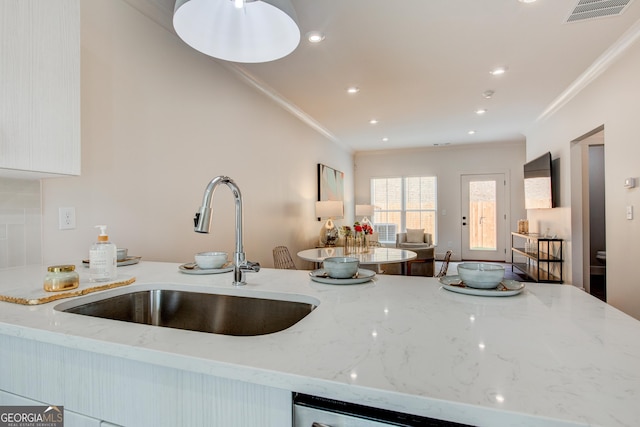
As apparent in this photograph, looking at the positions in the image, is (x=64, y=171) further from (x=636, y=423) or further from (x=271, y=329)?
(x=636, y=423)

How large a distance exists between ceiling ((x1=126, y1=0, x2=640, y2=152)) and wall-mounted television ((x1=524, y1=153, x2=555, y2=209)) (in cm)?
76

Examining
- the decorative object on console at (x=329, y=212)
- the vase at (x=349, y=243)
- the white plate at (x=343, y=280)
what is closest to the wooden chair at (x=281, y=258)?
the vase at (x=349, y=243)

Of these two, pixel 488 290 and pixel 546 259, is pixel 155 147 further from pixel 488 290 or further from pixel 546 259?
pixel 546 259

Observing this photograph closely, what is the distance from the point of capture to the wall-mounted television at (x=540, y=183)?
190 inches

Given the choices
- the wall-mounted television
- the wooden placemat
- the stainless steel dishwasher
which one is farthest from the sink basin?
the wall-mounted television

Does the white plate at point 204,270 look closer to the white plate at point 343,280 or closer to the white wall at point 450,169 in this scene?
the white plate at point 343,280

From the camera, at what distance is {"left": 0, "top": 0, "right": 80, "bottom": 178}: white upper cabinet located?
1137mm

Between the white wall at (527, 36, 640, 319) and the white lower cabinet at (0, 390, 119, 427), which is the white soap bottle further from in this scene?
the white wall at (527, 36, 640, 319)

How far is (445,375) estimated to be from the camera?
1.82 feet

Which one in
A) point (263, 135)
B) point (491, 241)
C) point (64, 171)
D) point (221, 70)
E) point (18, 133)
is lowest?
point (491, 241)

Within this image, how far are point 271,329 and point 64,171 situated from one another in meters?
1.06

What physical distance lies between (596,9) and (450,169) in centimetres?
535

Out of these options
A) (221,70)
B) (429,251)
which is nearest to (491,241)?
(429,251)

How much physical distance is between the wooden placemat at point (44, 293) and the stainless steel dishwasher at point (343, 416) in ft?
2.90
